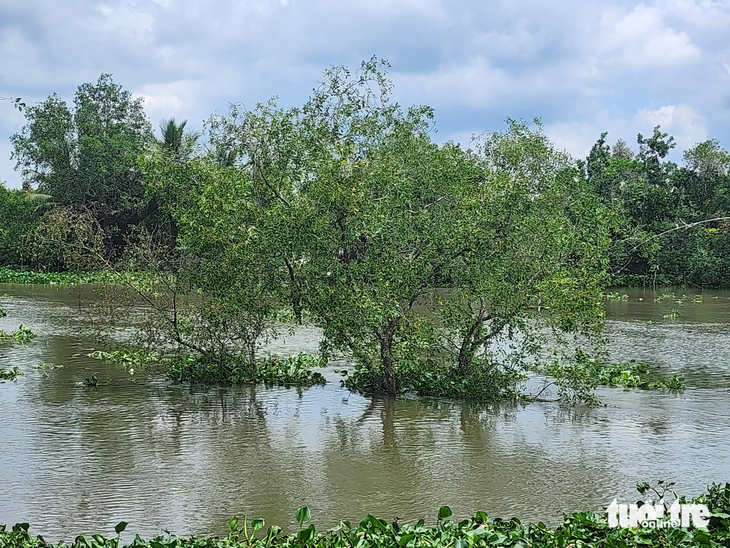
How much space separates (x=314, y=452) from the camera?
8.83 m

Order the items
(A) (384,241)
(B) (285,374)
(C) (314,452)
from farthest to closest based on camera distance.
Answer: (B) (285,374)
(A) (384,241)
(C) (314,452)

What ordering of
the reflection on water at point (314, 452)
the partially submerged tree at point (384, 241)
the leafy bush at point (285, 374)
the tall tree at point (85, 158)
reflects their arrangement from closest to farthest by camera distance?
the reflection on water at point (314, 452) < the partially submerged tree at point (384, 241) < the leafy bush at point (285, 374) < the tall tree at point (85, 158)

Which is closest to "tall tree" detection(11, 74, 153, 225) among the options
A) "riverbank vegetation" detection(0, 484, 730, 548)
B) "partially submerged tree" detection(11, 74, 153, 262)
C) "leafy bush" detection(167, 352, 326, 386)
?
"partially submerged tree" detection(11, 74, 153, 262)

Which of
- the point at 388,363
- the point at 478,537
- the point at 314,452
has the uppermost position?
the point at 388,363

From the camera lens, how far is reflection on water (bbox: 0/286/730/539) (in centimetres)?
698

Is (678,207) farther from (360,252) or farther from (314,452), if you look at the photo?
(314,452)

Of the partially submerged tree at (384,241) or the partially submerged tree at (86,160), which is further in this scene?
the partially submerged tree at (86,160)

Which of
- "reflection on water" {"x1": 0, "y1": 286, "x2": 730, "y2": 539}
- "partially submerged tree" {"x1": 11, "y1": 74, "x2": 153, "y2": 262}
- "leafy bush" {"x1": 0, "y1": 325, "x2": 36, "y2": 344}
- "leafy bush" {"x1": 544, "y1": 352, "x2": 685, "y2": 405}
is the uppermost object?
"partially submerged tree" {"x1": 11, "y1": 74, "x2": 153, "y2": 262}

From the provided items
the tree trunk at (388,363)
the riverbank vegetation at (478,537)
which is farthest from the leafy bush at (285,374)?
A: the riverbank vegetation at (478,537)

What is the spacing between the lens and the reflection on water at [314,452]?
698 centimetres

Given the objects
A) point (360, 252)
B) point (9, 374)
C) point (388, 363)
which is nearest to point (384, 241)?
point (360, 252)

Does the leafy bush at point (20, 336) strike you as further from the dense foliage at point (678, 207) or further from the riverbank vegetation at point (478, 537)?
the dense foliage at point (678, 207)

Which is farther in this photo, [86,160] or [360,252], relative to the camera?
[86,160]

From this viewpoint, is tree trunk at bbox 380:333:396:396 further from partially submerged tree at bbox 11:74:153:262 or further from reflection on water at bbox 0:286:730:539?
partially submerged tree at bbox 11:74:153:262
